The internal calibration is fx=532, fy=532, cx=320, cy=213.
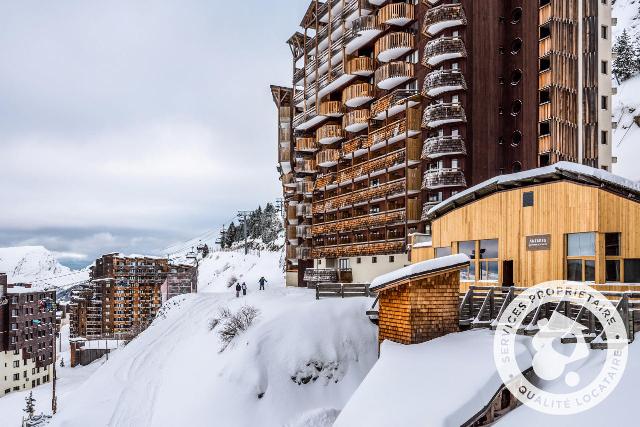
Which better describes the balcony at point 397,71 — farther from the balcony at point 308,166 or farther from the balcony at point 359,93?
the balcony at point 308,166

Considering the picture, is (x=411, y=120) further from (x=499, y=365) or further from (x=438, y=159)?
(x=499, y=365)

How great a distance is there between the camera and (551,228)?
64.3ft

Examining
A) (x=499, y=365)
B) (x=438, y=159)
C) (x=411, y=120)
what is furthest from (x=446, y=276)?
(x=411, y=120)

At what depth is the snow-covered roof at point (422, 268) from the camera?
15180mm

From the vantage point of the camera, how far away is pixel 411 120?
141ft

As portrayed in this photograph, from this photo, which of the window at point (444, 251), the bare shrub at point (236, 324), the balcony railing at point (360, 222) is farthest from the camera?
the balcony railing at point (360, 222)

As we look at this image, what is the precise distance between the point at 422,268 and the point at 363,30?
121ft

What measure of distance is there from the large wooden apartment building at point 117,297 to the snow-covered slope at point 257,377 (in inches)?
3579

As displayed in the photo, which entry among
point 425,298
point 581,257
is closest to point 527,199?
point 581,257

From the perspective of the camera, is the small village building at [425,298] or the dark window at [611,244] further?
the dark window at [611,244]

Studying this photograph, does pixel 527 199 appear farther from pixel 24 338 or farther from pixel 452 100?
pixel 24 338

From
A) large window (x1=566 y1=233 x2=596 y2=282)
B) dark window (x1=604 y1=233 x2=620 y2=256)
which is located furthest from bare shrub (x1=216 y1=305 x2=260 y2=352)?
dark window (x1=604 y1=233 x2=620 y2=256)

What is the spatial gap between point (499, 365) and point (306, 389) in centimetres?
1047

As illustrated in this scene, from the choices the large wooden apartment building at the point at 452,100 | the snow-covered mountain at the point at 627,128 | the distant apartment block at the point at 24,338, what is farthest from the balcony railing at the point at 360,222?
the distant apartment block at the point at 24,338
